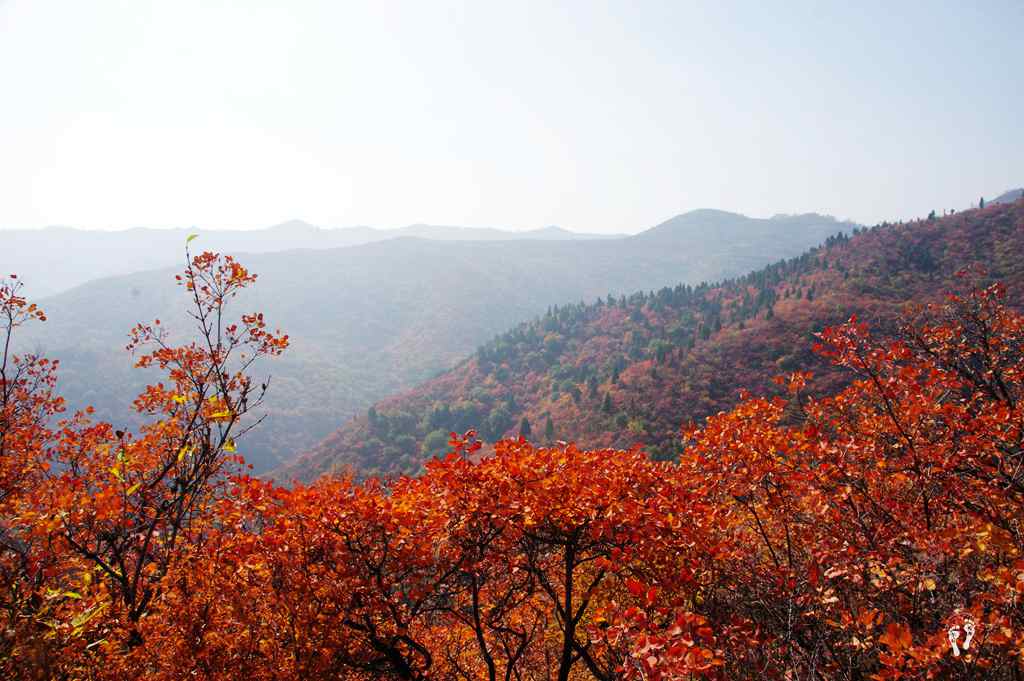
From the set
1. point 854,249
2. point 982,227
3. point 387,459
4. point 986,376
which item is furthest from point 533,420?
point 982,227

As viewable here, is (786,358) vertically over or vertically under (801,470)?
under

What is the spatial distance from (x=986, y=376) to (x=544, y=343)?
13481 centimetres

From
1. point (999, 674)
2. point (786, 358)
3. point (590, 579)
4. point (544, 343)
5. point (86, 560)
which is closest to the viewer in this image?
point (999, 674)

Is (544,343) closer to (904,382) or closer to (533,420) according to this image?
(533,420)

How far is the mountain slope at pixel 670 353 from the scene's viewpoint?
262 ft

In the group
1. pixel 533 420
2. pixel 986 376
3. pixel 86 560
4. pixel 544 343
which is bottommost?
pixel 533 420

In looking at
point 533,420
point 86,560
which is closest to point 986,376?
point 86,560

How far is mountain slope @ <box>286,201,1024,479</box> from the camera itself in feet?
262

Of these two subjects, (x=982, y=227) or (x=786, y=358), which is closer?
(x=786, y=358)

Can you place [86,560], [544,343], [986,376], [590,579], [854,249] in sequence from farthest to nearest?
1. [544,343]
2. [854,249]
3. [590,579]
4. [986,376]
5. [86,560]

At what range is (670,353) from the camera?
97312mm

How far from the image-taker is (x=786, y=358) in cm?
7756

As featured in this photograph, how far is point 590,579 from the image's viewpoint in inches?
531

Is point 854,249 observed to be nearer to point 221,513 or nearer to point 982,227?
point 982,227
